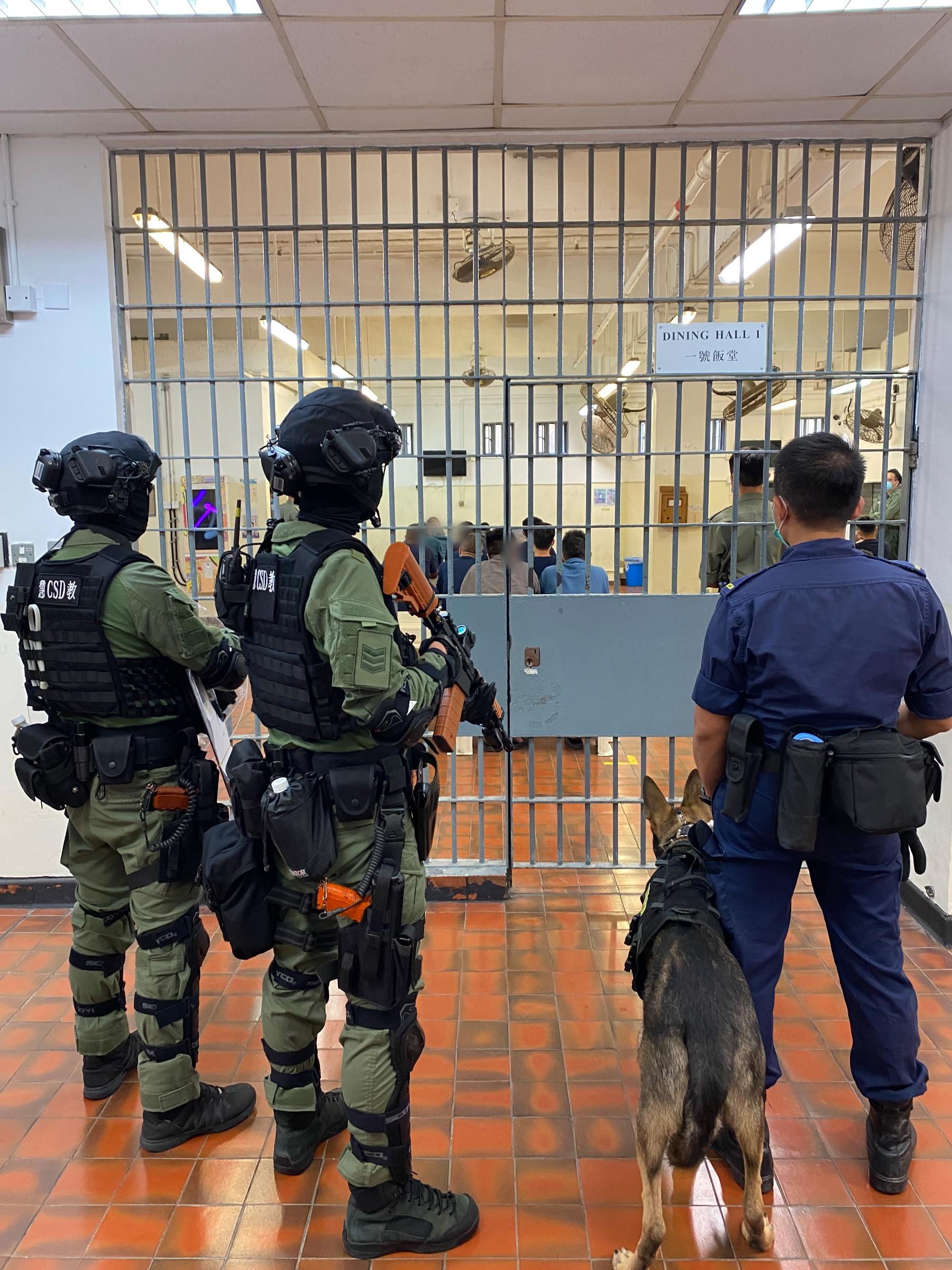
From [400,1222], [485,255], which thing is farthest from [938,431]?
[485,255]

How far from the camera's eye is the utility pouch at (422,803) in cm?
235

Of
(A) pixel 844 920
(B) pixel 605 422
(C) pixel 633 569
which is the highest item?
(B) pixel 605 422

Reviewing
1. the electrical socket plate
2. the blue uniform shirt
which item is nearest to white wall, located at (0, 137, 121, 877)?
the electrical socket plate

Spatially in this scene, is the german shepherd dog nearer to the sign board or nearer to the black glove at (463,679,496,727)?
the black glove at (463,679,496,727)

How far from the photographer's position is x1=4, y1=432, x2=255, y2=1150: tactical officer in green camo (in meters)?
2.52

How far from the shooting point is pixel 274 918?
235 centimetres

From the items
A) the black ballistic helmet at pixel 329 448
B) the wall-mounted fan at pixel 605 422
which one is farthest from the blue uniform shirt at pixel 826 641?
the wall-mounted fan at pixel 605 422

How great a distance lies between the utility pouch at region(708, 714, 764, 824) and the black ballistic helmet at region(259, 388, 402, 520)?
1149 mm

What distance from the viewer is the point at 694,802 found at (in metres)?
2.86

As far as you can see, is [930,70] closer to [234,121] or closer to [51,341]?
[234,121]

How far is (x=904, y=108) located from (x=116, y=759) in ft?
12.9

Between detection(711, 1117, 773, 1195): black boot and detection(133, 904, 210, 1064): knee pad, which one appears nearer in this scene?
detection(711, 1117, 773, 1195): black boot

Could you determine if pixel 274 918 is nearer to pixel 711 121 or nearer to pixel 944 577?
pixel 944 577

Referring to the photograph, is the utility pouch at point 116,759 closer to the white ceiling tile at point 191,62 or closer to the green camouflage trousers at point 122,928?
the green camouflage trousers at point 122,928
